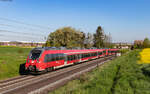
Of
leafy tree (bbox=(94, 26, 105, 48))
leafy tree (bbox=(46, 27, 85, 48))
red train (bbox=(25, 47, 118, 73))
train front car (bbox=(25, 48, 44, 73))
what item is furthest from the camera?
leafy tree (bbox=(94, 26, 105, 48))

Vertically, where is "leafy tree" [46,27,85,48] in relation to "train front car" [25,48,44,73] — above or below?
above

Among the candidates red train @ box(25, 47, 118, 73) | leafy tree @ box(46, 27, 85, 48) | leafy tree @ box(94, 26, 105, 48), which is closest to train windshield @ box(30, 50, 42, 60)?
red train @ box(25, 47, 118, 73)

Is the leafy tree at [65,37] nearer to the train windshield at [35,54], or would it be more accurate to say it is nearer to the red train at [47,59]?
the red train at [47,59]

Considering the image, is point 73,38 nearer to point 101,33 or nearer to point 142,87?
point 101,33

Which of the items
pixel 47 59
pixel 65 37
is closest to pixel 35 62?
pixel 47 59

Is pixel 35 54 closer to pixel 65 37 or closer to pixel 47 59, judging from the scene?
pixel 47 59

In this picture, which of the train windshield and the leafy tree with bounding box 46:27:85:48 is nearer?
the train windshield

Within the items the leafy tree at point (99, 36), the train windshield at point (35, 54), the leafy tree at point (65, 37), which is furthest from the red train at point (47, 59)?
the leafy tree at point (99, 36)

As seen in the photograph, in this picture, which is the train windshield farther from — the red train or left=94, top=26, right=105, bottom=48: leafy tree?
left=94, top=26, right=105, bottom=48: leafy tree

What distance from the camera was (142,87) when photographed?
1055cm

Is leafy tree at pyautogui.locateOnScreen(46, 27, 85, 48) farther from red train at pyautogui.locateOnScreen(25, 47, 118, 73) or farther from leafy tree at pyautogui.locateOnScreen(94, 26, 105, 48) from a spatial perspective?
red train at pyautogui.locateOnScreen(25, 47, 118, 73)

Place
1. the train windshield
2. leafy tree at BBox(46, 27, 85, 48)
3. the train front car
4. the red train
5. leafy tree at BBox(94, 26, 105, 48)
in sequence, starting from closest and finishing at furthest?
the train front car < the red train < the train windshield < leafy tree at BBox(46, 27, 85, 48) < leafy tree at BBox(94, 26, 105, 48)

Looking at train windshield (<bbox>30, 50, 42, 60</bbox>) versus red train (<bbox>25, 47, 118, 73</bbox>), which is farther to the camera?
train windshield (<bbox>30, 50, 42, 60</bbox>)

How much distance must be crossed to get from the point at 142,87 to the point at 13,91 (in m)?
10.4
